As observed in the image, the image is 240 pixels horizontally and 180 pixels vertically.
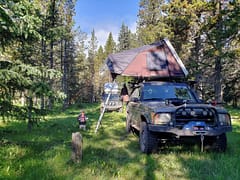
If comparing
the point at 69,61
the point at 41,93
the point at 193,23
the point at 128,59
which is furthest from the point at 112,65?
the point at 69,61

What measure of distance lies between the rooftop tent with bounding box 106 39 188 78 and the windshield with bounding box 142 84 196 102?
2079 mm

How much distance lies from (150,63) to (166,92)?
9.15 feet

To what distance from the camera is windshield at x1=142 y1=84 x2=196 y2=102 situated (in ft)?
25.5

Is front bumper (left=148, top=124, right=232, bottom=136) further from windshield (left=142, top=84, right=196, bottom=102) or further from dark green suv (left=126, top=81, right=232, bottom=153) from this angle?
windshield (left=142, top=84, right=196, bottom=102)

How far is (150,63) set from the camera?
1047 centimetres

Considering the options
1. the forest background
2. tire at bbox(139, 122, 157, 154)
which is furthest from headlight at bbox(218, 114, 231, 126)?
the forest background

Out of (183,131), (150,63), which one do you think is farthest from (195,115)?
(150,63)

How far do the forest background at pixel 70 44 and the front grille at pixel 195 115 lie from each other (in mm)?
2992

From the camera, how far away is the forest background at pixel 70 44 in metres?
6.52

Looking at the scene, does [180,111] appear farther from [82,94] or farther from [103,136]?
[82,94]

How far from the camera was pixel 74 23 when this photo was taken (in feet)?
99.2

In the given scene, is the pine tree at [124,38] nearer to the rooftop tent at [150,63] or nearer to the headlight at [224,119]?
the rooftop tent at [150,63]

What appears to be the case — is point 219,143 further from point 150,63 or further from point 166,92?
point 150,63

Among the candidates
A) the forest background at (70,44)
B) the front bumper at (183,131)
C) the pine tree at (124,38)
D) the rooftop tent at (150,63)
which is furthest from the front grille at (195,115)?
the pine tree at (124,38)
